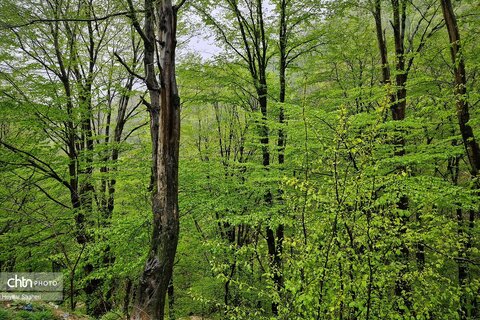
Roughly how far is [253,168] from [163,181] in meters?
5.36

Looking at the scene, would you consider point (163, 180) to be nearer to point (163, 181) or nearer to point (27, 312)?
point (163, 181)

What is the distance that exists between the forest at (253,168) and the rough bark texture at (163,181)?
0.02 meters

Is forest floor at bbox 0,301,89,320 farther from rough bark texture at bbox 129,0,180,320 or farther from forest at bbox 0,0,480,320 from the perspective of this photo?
rough bark texture at bbox 129,0,180,320

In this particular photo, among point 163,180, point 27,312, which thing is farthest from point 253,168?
point 27,312

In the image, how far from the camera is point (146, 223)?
21.2 feet

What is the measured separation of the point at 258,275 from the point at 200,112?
8.98m

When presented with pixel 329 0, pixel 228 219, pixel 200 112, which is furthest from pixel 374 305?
pixel 200 112

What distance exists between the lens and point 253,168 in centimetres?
904

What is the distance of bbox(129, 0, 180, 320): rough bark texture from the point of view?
3611 millimetres

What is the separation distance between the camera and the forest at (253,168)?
3.72 meters

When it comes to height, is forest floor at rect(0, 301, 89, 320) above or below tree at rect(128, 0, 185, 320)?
below

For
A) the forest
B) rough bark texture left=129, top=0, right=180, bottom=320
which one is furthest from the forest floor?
rough bark texture left=129, top=0, right=180, bottom=320

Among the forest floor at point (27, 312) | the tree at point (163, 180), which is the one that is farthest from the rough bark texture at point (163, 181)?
the forest floor at point (27, 312)

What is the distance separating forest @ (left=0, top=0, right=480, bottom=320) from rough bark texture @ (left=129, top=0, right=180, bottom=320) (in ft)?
0.07
